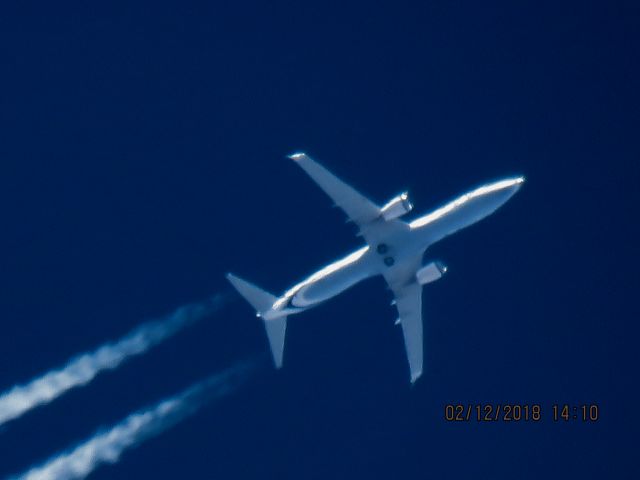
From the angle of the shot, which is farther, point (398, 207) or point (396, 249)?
point (396, 249)

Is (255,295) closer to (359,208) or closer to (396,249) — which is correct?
(359,208)

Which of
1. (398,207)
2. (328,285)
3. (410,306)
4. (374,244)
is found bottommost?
(410,306)

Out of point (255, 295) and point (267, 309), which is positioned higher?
point (255, 295)

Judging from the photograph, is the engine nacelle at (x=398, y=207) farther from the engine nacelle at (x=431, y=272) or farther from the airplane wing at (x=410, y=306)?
the airplane wing at (x=410, y=306)

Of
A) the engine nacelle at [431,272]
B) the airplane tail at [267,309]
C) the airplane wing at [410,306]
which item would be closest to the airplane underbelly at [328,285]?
the airplane tail at [267,309]

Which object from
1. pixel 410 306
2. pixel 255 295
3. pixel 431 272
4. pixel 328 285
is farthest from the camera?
pixel 410 306

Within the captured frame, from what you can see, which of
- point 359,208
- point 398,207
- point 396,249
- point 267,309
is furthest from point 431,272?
point 267,309

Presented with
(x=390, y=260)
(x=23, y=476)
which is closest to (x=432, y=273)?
(x=390, y=260)

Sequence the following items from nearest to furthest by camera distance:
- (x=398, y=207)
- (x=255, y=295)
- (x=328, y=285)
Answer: (x=398, y=207) → (x=328, y=285) → (x=255, y=295)
